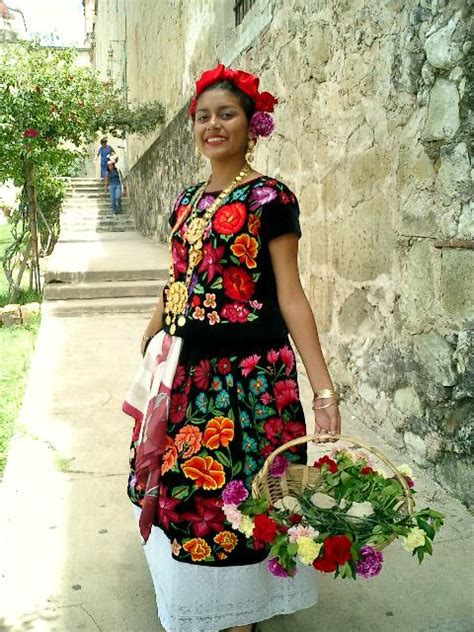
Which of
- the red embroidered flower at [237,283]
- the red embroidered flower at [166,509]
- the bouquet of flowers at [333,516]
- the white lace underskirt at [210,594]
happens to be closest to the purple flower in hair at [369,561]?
the bouquet of flowers at [333,516]

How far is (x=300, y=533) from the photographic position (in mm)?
1536

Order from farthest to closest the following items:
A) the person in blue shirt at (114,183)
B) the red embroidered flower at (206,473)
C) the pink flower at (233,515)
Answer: the person in blue shirt at (114,183)
the red embroidered flower at (206,473)
the pink flower at (233,515)

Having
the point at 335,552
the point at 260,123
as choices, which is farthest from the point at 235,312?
the point at 335,552

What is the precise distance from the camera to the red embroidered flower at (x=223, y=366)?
175cm

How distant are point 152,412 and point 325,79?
104 inches

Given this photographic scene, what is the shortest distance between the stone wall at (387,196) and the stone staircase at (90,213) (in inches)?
341

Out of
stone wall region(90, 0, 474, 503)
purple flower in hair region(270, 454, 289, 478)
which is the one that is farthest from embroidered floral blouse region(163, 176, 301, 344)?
stone wall region(90, 0, 474, 503)

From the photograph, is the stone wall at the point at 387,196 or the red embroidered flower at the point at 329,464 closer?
the red embroidered flower at the point at 329,464

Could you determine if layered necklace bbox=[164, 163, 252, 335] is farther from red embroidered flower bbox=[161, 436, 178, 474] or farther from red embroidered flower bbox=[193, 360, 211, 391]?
red embroidered flower bbox=[161, 436, 178, 474]

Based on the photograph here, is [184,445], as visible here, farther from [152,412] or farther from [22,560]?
[22,560]

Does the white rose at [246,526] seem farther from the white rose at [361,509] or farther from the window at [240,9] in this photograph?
the window at [240,9]

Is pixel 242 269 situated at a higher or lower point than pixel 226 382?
higher

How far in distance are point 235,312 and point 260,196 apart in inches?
12.0

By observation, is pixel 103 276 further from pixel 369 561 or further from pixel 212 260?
pixel 369 561
